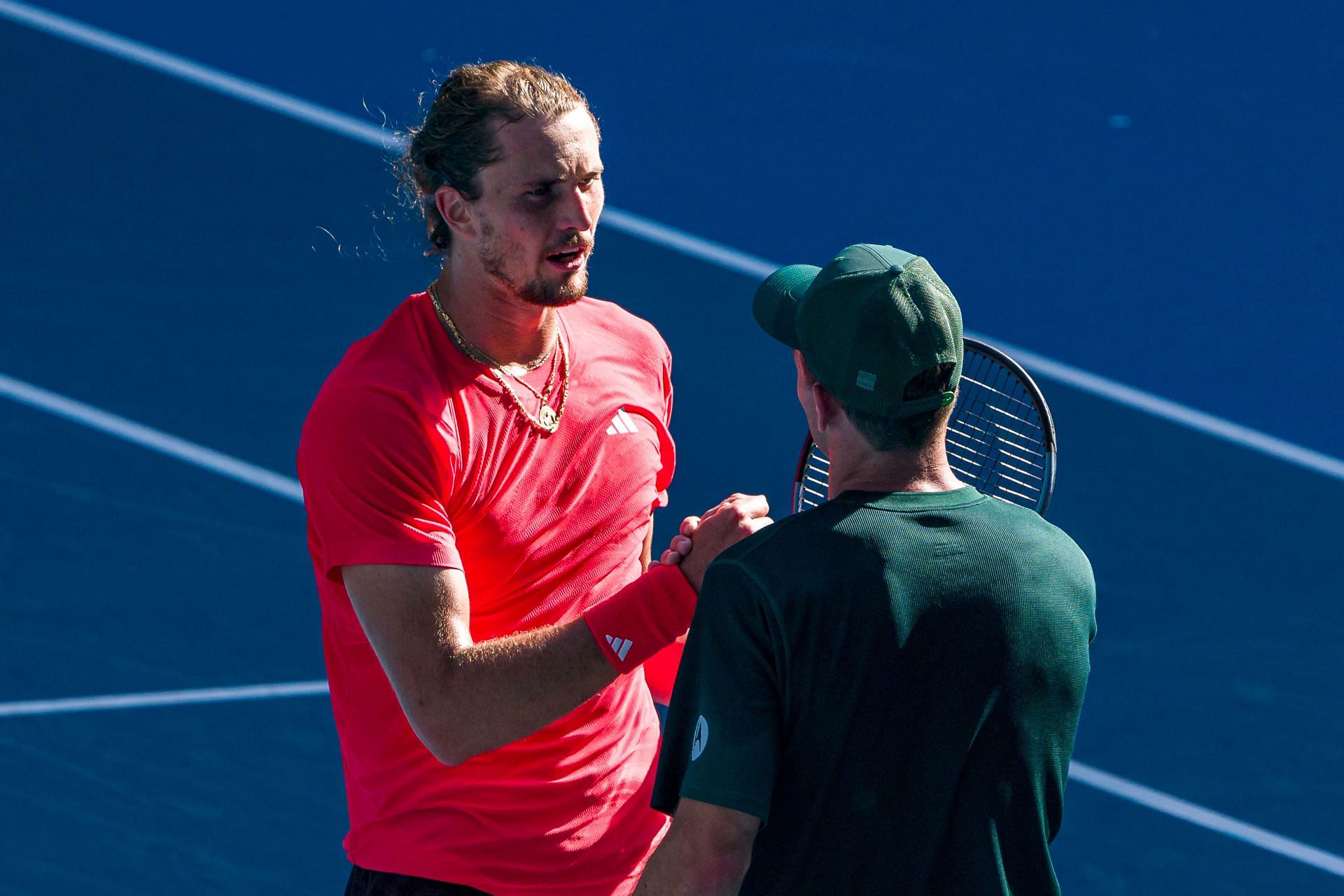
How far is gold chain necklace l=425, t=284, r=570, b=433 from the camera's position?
6.31 feet

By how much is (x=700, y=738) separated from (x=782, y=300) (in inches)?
22.1

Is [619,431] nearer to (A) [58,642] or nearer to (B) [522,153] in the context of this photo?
(B) [522,153]

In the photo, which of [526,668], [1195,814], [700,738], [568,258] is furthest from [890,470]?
[1195,814]

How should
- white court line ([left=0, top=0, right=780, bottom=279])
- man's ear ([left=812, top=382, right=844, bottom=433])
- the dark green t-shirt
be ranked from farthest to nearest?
white court line ([left=0, top=0, right=780, bottom=279]) → man's ear ([left=812, top=382, right=844, bottom=433]) → the dark green t-shirt

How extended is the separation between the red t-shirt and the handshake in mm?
207

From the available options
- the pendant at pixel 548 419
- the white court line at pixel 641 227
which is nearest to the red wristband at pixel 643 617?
the pendant at pixel 548 419

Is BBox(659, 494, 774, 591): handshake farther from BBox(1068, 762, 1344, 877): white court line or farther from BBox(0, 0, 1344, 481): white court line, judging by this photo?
BBox(1068, 762, 1344, 877): white court line

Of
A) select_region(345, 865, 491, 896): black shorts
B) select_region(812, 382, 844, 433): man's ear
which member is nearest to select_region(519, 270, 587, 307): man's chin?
select_region(812, 382, 844, 433): man's ear

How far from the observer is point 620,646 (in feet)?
5.86

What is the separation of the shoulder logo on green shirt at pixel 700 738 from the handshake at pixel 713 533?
1.15 ft

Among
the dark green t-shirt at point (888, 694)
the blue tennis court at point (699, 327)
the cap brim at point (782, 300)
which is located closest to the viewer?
the dark green t-shirt at point (888, 694)

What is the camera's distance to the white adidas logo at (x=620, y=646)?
1783 millimetres

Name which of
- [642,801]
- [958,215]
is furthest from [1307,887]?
[642,801]

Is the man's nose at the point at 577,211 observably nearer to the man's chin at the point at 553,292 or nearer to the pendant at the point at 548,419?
the man's chin at the point at 553,292
